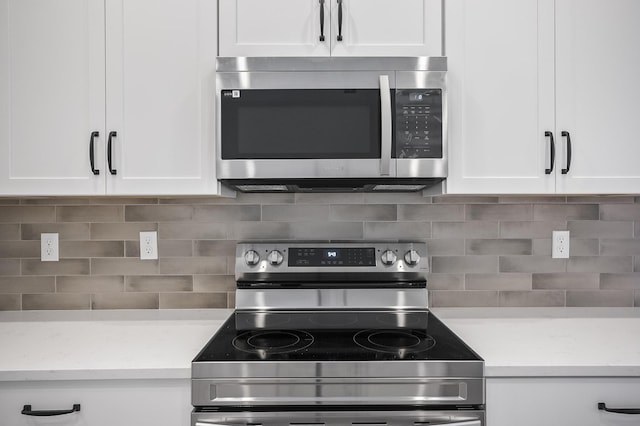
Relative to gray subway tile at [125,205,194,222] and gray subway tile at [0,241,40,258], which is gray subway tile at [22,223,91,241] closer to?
gray subway tile at [0,241,40,258]

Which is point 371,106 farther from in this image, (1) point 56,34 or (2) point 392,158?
(1) point 56,34

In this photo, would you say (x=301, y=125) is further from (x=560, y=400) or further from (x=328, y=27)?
(x=560, y=400)

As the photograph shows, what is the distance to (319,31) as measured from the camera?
143 cm

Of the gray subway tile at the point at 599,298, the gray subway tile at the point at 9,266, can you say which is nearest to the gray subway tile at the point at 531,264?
the gray subway tile at the point at 599,298

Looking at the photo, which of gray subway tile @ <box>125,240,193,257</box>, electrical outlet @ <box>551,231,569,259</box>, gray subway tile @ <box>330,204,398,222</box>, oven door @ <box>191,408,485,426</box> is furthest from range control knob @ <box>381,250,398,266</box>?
gray subway tile @ <box>125,240,193,257</box>

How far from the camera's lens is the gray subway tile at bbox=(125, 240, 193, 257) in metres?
1.77

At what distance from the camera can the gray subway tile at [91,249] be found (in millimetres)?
1759

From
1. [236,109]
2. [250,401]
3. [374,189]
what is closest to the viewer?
[250,401]

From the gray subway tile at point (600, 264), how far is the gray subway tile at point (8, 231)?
7.90 feet

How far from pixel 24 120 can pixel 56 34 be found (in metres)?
0.32

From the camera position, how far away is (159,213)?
5.81 feet

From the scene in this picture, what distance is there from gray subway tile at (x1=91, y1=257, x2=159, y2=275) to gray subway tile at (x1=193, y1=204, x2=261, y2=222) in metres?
0.29

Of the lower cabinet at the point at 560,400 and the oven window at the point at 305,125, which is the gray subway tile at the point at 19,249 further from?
the lower cabinet at the point at 560,400

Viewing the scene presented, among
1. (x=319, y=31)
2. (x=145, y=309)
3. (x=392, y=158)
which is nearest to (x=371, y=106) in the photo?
(x=392, y=158)
